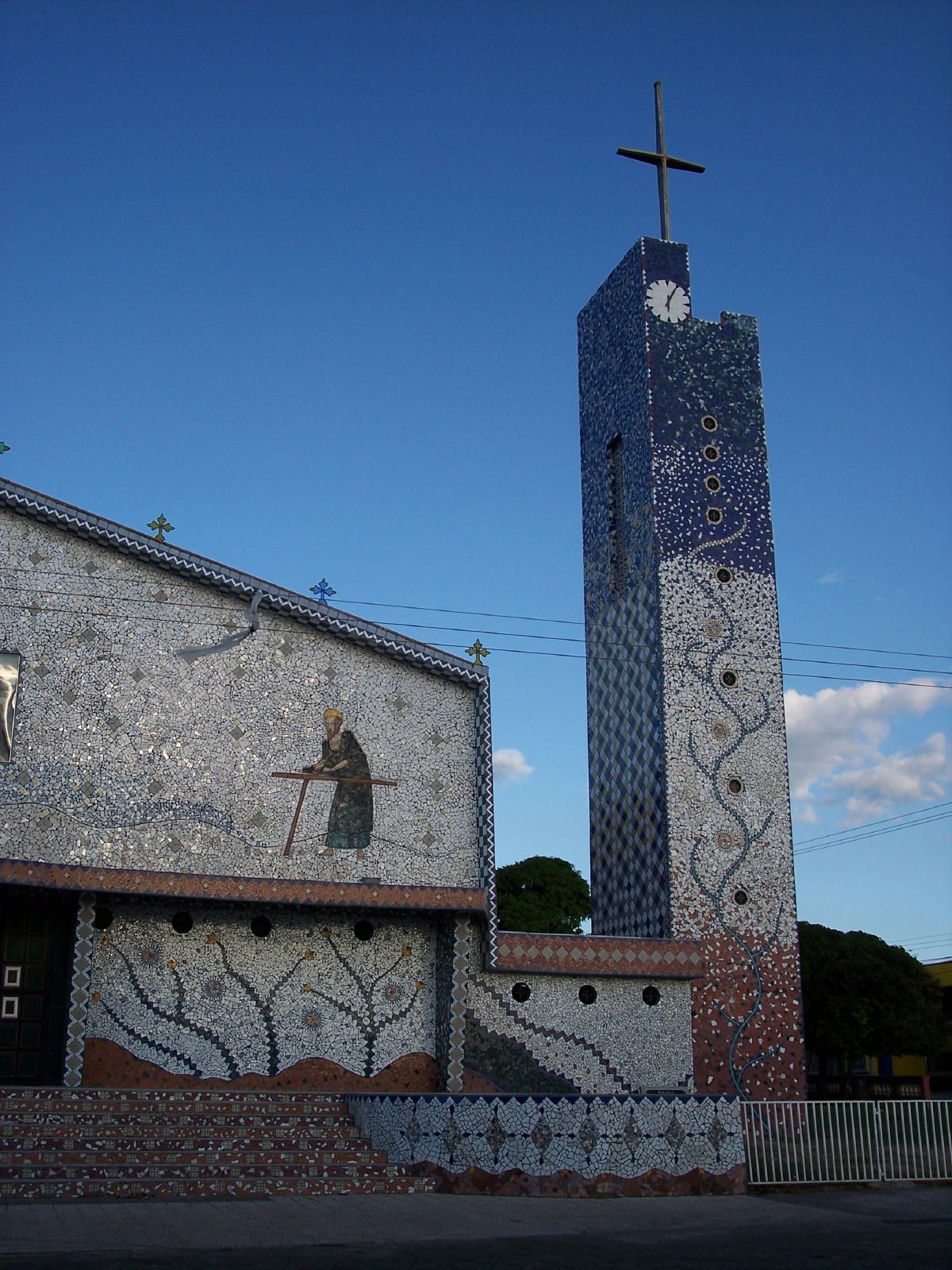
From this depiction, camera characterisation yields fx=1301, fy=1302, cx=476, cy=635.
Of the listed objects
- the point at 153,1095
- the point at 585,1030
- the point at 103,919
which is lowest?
the point at 153,1095

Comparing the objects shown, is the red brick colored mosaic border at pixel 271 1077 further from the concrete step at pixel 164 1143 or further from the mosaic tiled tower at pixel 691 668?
the mosaic tiled tower at pixel 691 668

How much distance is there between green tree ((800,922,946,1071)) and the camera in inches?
1152

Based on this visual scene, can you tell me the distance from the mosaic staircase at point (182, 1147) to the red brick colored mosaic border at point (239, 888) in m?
2.20

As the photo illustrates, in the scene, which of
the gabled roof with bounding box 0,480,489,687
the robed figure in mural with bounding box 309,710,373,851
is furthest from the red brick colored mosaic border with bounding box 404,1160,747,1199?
the gabled roof with bounding box 0,480,489,687

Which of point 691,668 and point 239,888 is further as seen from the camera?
point 691,668

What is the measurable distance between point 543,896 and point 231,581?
29.5 metres

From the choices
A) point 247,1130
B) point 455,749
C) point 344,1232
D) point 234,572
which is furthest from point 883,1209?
point 234,572

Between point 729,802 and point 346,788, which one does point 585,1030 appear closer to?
point 729,802

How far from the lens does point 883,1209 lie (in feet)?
39.2

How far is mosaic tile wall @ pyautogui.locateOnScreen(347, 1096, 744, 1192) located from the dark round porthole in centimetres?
459

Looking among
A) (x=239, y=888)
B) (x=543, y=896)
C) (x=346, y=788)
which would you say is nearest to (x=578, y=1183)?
(x=239, y=888)

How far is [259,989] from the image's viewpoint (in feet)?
52.9

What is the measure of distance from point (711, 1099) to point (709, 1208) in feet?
4.95

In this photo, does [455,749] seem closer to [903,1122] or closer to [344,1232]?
[903,1122]
